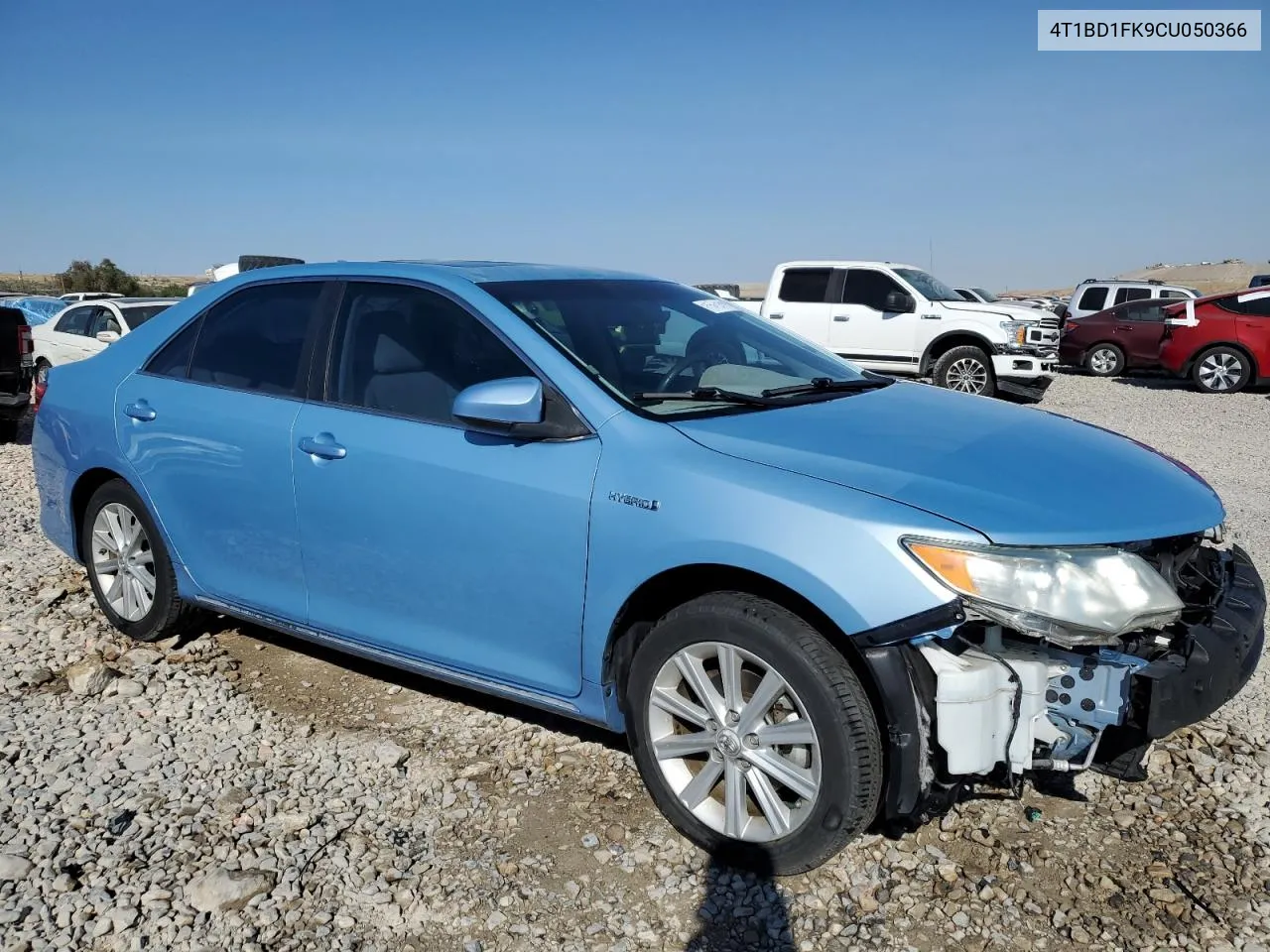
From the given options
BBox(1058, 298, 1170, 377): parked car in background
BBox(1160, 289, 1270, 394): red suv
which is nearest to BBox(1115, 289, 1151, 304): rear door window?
BBox(1058, 298, 1170, 377): parked car in background

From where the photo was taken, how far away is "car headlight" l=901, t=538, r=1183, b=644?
2.48m

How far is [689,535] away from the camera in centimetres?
278

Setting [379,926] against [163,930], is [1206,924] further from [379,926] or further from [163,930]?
[163,930]

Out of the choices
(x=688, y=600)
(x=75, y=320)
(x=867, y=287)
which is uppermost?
(x=867, y=287)

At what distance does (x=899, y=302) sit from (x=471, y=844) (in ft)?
39.2

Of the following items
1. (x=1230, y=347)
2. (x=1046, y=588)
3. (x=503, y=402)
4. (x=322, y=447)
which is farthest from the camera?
(x=1230, y=347)

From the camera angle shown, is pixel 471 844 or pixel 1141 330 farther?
pixel 1141 330

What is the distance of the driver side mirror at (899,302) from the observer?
13758 mm

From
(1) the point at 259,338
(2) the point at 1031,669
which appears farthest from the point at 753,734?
(1) the point at 259,338

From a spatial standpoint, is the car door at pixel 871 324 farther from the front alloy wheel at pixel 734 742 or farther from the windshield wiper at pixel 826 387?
the front alloy wheel at pixel 734 742

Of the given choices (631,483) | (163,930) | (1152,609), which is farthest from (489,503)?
(1152,609)

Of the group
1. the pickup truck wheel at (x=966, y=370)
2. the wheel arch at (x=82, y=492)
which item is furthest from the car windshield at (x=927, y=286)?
the wheel arch at (x=82, y=492)

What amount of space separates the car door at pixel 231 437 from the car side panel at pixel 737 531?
1.34 meters

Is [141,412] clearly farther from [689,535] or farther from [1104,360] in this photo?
[1104,360]
